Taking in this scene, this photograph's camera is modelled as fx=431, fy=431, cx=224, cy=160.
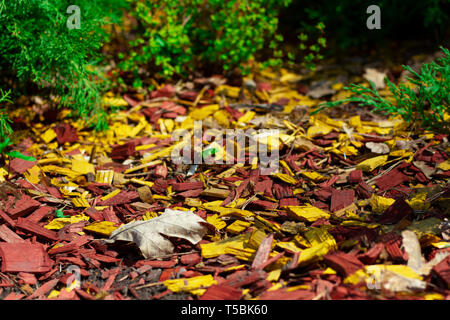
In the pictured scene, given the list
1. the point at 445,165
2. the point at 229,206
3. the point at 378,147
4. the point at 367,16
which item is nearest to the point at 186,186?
the point at 229,206

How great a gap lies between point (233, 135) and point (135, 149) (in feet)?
2.46

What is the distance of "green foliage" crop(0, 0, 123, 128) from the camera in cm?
298

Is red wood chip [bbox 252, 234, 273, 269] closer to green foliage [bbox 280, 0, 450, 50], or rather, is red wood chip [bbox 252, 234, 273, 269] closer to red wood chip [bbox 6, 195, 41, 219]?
red wood chip [bbox 6, 195, 41, 219]

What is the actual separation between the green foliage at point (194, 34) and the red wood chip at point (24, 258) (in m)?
2.03

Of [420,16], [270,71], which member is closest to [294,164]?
[270,71]

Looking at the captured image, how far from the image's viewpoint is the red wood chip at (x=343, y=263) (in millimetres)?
1915

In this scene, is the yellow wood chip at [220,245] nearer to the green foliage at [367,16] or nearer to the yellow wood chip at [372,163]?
the yellow wood chip at [372,163]

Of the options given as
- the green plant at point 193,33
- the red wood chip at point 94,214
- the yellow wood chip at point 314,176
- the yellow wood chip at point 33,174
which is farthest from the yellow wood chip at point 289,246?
the green plant at point 193,33

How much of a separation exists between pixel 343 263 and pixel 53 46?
2.41 m

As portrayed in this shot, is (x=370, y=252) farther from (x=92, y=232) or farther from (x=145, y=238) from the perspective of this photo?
(x=92, y=232)

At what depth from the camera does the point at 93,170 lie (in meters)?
3.02

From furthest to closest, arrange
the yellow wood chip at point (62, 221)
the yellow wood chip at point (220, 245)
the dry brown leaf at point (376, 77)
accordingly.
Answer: the dry brown leaf at point (376, 77)
the yellow wood chip at point (62, 221)
the yellow wood chip at point (220, 245)

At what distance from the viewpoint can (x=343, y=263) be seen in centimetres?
193

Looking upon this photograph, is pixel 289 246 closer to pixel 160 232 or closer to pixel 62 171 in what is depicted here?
pixel 160 232
